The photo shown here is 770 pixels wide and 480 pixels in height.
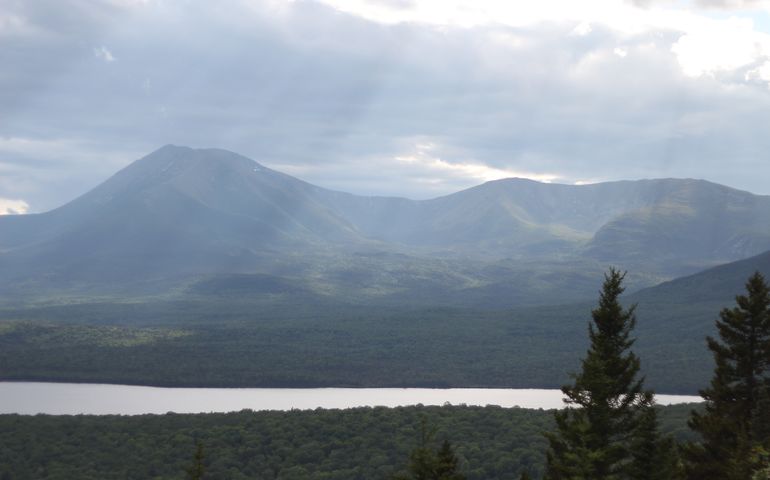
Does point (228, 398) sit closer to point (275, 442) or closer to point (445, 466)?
point (275, 442)

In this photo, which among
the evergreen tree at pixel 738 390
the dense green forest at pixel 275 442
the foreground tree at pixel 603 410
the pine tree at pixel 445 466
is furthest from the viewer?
the dense green forest at pixel 275 442

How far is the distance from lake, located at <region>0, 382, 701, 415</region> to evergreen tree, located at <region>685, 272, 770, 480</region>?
319ft

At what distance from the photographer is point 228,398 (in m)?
149

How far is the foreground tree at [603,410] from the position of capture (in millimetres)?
28109

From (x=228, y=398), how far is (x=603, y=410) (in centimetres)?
12615

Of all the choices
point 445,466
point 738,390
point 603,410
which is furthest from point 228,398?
point 445,466

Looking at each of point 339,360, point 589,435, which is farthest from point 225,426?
point 339,360

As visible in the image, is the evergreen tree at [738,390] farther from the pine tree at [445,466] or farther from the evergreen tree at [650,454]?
the pine tree at [445,466]

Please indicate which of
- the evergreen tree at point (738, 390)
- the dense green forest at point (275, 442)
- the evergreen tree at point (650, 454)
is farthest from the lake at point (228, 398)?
the evergreen tree at point (650, 454)

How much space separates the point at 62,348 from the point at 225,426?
381 feet

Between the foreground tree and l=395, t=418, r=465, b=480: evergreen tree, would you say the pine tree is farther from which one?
the foreground tree

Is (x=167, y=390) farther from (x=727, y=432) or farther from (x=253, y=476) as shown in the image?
(x=727, y=432)

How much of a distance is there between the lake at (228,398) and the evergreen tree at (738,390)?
97.3m

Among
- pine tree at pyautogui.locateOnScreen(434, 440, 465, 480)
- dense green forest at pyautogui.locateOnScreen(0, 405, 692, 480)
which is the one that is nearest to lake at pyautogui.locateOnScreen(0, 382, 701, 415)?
dense green forest at pyautogui.locateOnScreen(0, 405, 692, 480)
